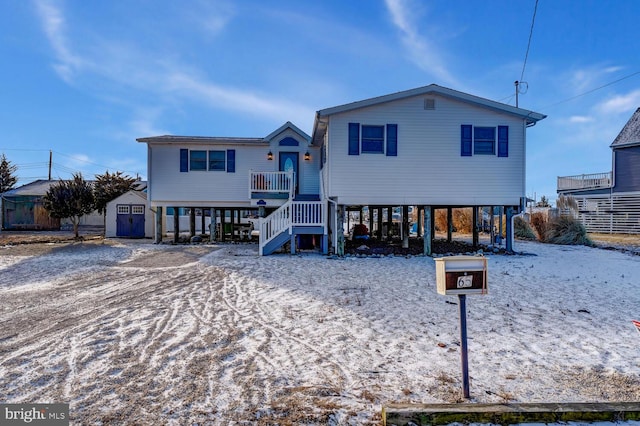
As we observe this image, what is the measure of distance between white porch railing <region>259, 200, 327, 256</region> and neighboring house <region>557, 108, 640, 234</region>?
20286mm

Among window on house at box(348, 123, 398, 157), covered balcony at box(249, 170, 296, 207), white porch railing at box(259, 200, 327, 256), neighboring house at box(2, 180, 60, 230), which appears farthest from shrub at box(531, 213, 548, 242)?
neighboring house at box(2, 180, 60, 230)

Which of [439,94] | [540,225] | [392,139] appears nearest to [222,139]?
[392,139]

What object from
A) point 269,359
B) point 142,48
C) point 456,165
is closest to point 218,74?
point 142,48

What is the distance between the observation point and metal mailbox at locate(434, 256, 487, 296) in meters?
2.93

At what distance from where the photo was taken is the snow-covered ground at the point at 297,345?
9.86 feet

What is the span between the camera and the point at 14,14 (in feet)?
33.8

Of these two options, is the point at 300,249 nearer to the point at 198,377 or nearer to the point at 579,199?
the point at 198,377

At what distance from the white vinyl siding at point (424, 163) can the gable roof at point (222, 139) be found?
4.55 m

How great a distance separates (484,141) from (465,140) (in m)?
0.73

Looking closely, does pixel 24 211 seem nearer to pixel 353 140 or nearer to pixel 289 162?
pixel 289 162

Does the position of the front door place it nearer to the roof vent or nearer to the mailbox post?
the roof vent

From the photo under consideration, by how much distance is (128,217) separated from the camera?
20406 mm

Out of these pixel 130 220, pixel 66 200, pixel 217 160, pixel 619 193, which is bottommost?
pixel 130 220

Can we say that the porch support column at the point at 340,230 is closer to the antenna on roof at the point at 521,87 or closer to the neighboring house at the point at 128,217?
the neighboring house at the point at 128,217
